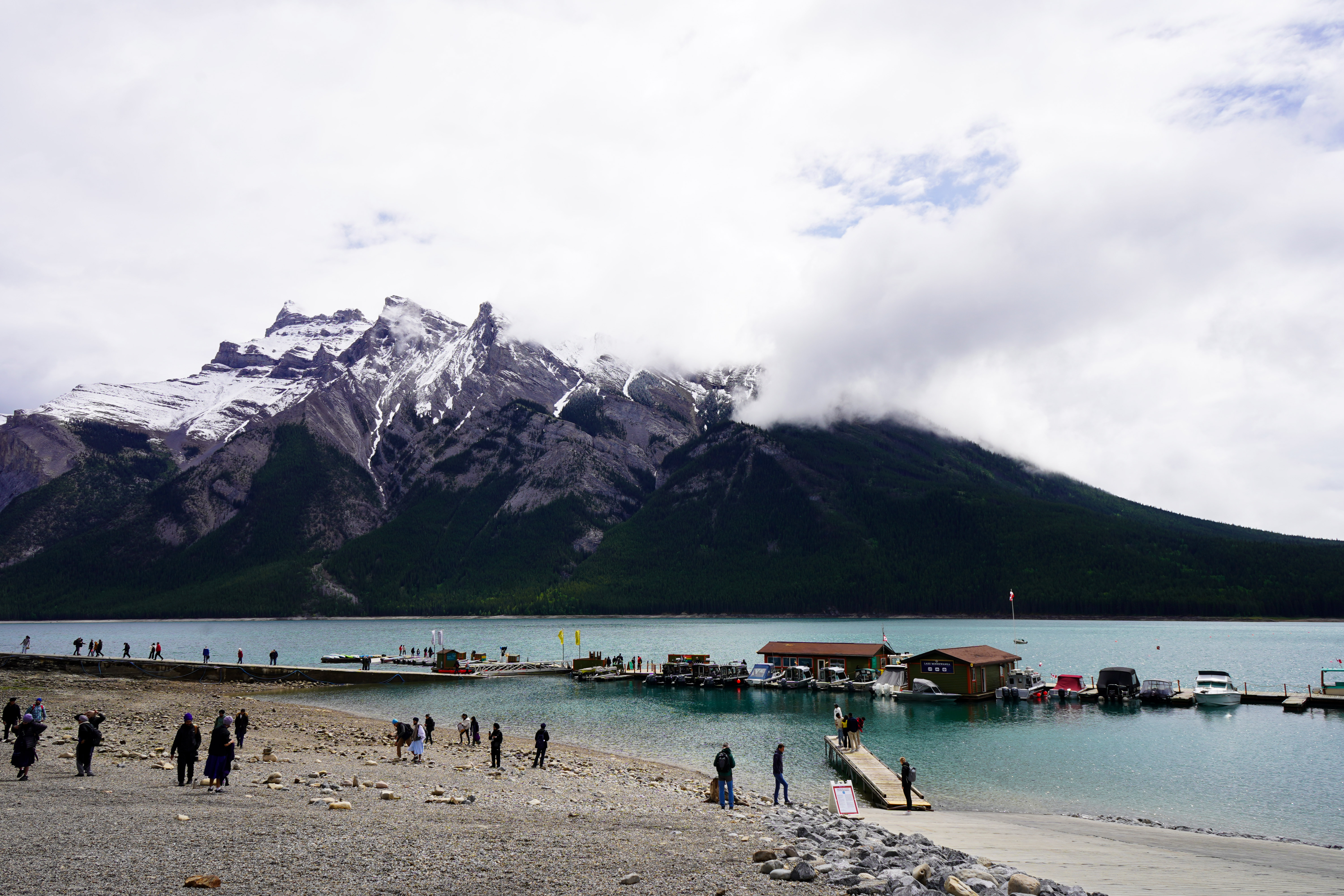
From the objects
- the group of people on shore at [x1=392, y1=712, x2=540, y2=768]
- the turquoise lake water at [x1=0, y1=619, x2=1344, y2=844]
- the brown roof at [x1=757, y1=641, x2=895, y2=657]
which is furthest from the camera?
the brown roof at [x1=757, y1=641, x2=895, y2=657]

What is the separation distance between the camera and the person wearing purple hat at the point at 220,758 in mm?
25938

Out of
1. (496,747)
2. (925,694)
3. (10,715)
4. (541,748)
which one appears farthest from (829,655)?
(10,715)

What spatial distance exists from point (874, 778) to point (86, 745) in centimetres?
3133

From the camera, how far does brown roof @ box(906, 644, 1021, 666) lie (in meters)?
75.8

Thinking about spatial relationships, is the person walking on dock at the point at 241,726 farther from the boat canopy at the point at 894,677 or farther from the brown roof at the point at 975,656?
the brown roof at the point at 975,656

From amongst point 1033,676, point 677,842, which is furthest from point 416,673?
point 677,842

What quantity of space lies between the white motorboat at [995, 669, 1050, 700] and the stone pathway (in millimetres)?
43390

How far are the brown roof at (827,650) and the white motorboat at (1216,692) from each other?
2695 centimetres

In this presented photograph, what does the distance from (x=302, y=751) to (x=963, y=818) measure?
30.3 metres

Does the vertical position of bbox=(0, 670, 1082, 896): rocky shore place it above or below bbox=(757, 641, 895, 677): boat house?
above

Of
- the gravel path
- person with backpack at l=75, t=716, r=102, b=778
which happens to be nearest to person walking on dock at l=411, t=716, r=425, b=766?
the gravel path

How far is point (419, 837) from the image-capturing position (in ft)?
67.6

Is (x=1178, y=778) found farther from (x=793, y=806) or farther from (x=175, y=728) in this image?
(x=175, y=728)

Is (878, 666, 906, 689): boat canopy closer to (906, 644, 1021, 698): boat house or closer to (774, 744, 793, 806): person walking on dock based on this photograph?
(906, 644, 1021, 698): boat house
